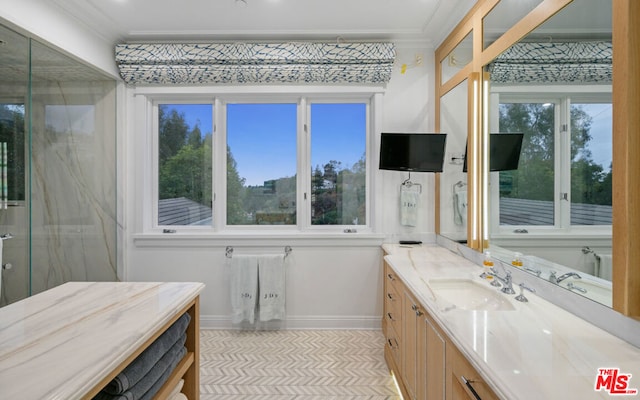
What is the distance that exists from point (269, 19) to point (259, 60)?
0.36 meters

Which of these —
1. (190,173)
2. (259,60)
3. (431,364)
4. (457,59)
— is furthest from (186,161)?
(431,364)

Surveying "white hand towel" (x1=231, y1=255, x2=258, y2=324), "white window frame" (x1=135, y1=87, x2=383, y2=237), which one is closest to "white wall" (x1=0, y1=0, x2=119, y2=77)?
"white window frame" (x1=135, y1=87, x2=383, y2=237)

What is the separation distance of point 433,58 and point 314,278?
2.43 metres

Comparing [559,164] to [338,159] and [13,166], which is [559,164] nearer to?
[338,159]

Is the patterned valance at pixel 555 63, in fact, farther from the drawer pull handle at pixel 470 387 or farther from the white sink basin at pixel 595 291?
the drawer pull handle at pixel 470 387

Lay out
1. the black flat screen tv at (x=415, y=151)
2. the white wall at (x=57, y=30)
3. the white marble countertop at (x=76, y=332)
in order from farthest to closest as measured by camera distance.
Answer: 1. the black flat screen tv at (x=415, y=151)
2. the white wall at (x=57, y=30)
3. the white marble countertop at (x=76, y=332)

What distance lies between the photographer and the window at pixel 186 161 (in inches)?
119

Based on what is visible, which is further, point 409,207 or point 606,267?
point 409,207

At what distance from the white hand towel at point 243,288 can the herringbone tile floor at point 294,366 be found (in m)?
0.20

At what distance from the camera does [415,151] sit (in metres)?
2.53

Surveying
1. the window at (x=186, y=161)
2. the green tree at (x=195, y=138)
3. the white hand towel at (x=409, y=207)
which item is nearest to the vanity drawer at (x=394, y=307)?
the white hand towel at (x=409, y=207)

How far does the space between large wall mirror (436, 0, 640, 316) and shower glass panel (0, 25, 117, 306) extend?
3106mm

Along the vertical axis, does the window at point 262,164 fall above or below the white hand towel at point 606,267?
above

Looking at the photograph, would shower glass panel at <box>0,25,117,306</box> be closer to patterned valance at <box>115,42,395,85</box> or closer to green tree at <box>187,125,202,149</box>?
patterned valance at <box>115,42,395,85</box>
